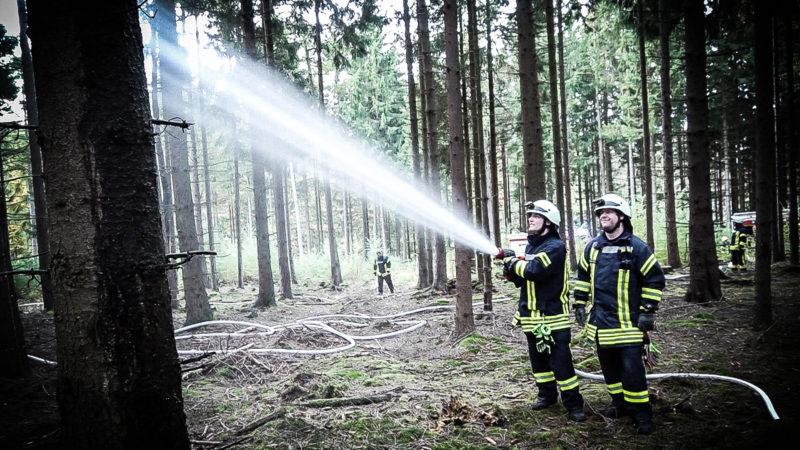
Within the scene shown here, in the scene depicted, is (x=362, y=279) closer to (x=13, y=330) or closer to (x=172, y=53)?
(x=172, y=53)

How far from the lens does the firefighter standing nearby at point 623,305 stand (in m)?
4.12

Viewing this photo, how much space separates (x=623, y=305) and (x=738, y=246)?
13408 mm

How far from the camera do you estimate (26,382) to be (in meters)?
5.97

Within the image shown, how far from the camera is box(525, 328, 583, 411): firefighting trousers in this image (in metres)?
4.52

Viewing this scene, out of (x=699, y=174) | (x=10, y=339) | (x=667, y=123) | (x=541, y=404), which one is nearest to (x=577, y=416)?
(x=541, y=404)

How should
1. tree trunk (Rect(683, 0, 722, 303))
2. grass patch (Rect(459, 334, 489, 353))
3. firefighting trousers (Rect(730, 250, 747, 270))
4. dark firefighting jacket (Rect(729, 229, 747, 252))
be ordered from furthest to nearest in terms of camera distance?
→ firefighting trousers (Rect(730, 250, 747, 270)) < dark firefighting jacket (Rect(729, 229, 747, 252)) < tree trunk (Rect(683, 0, 722, 303)) < grass patch (Rect(459, 334, 489, 353))

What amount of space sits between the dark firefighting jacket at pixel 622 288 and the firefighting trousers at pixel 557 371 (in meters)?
0.38

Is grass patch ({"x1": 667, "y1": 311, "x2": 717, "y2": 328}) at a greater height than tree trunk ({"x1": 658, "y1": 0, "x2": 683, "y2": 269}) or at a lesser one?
lesser

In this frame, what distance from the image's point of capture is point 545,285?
4.82 metres

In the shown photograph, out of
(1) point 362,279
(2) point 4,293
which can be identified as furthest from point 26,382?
(1) point 362,279

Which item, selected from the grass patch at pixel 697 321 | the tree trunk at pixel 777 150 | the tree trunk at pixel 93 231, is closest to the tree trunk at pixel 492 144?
the grass patch at pixel 697 321

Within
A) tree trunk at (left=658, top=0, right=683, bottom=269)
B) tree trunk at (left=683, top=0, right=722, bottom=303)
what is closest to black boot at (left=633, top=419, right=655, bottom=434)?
Result: tree trunk at (left=683, top=0, right=722, bottom=303)

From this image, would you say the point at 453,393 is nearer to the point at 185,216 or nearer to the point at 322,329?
the point at 322,329

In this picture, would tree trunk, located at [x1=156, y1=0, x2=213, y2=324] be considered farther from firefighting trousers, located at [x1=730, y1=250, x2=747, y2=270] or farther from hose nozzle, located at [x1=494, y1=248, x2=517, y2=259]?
firefighting trousers, located at [x1=730, y1=250, x2=747, y2=270]
